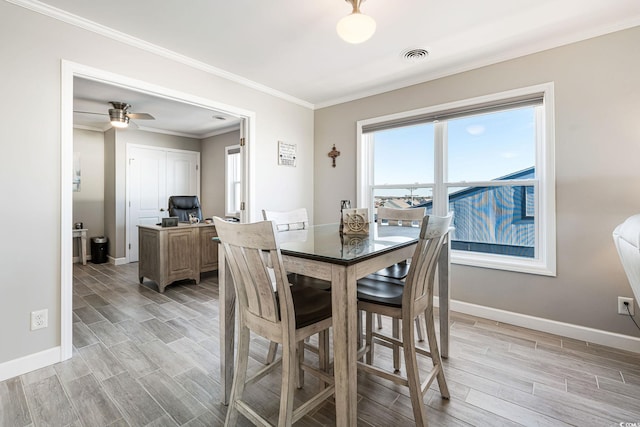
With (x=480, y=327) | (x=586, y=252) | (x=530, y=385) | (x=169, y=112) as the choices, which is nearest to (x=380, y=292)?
(x=530, y=385)

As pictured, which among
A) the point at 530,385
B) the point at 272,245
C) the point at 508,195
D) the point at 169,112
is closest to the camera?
the point at 272,245

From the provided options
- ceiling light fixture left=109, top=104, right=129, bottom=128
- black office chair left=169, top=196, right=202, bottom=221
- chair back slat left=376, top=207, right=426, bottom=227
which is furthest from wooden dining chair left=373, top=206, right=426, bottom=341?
ceiling light fixture left=109, top=104, right=129, bottom=128

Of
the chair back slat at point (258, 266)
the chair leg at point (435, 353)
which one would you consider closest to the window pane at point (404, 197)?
the chair leg at point (435, 353)

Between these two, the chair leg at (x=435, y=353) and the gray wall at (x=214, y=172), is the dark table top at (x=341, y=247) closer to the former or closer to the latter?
the chair leg at (x=435, y=353)

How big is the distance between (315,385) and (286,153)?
2.71m

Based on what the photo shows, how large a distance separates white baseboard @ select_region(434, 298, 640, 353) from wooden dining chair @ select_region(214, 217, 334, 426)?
2.03 meters

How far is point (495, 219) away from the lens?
2877 mm

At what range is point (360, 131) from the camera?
3666 mm

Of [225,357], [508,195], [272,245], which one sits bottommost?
[225,357]

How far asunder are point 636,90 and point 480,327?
2.15m

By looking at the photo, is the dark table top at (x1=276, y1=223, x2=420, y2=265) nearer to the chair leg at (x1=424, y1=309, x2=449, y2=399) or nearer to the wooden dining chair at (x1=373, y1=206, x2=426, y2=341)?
the chair leg at (x1=424, y1=309, x2=449, y2=399)

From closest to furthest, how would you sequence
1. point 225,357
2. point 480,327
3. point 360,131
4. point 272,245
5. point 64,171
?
point 272,245 < point 225,357 < point 64,171 < point 480,327 < point 360,131

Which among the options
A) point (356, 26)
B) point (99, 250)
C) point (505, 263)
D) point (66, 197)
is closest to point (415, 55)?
point (356, 26)

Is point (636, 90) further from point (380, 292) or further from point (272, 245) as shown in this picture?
point (272, 245)
